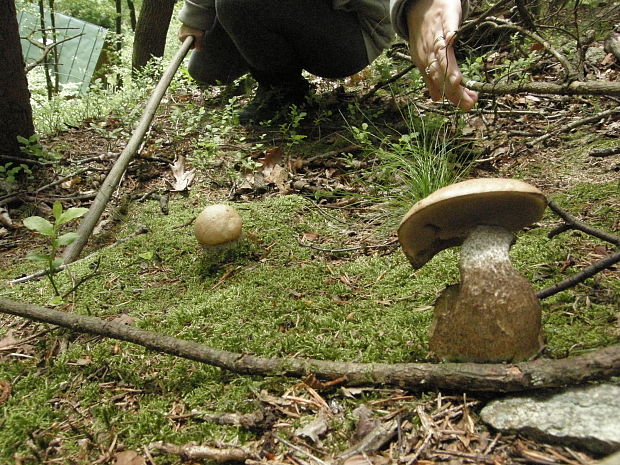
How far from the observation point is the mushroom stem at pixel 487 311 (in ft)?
4.94

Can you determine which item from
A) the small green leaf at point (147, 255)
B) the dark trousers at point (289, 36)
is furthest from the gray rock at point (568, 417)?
the dark trousers at point (289, 36)

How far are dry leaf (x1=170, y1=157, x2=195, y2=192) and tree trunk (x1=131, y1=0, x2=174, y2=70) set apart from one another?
3.77m

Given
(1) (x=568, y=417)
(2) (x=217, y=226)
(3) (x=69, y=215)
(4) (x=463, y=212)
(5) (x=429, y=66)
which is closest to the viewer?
(1) (x=568, y=417)

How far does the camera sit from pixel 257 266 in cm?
264

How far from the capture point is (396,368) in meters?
1.56

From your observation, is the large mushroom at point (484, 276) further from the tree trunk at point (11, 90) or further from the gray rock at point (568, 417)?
the tree trunk at point (11, 90)

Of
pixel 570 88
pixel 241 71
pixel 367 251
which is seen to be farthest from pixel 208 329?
pixel 241 71

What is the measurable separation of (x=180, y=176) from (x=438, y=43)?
236 cm

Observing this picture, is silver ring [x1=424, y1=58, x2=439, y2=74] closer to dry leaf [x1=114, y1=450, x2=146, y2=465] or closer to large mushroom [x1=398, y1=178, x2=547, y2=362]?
large mushroom [x1=398, y1=178, x2=547, y2=362]

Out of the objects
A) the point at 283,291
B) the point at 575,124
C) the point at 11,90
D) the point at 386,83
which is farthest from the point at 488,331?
the point at 11,90

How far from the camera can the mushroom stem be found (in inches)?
59.2

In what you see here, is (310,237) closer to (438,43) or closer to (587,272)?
(438,43)

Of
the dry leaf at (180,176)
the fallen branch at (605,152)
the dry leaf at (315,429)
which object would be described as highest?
Answer: the fallen branch at (605,152)

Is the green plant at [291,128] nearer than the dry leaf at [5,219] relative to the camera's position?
No
